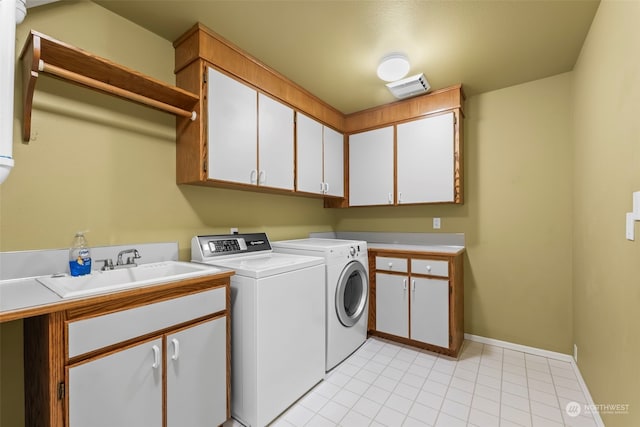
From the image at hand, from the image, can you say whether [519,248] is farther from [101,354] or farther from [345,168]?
[101,354]

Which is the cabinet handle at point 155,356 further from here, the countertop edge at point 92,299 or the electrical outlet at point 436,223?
the electrical outlet at point 436,223

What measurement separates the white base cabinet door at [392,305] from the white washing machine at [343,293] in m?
0.14

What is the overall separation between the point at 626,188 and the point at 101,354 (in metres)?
2.36

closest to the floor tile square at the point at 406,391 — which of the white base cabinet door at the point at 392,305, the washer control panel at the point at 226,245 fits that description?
the white base cabinet door at the point at 392,305

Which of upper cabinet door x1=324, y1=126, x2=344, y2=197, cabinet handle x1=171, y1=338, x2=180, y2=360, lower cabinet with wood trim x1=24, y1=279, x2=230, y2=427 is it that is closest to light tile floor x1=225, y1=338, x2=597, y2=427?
lower cabinet with wood trim x1=24, y1=279, x2=230, y2=427

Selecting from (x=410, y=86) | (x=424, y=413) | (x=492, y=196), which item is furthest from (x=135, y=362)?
(x=492, y=196)

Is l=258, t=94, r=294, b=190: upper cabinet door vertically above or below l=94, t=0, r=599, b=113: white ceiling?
below

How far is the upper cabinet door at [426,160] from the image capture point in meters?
2.65

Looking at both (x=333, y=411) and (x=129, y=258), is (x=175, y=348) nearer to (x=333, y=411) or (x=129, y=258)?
(x=129, y=258)

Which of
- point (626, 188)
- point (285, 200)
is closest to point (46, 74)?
point (285, 200)

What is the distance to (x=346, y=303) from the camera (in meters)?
2.58

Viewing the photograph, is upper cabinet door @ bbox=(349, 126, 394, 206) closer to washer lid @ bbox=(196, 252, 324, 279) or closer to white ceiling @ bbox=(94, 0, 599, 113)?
white ceiling @ bbox=(94, 0, 599, 113)

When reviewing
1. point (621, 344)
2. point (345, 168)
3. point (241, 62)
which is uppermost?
point (241, 62)

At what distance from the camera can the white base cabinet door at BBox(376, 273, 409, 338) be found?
2.61 m
